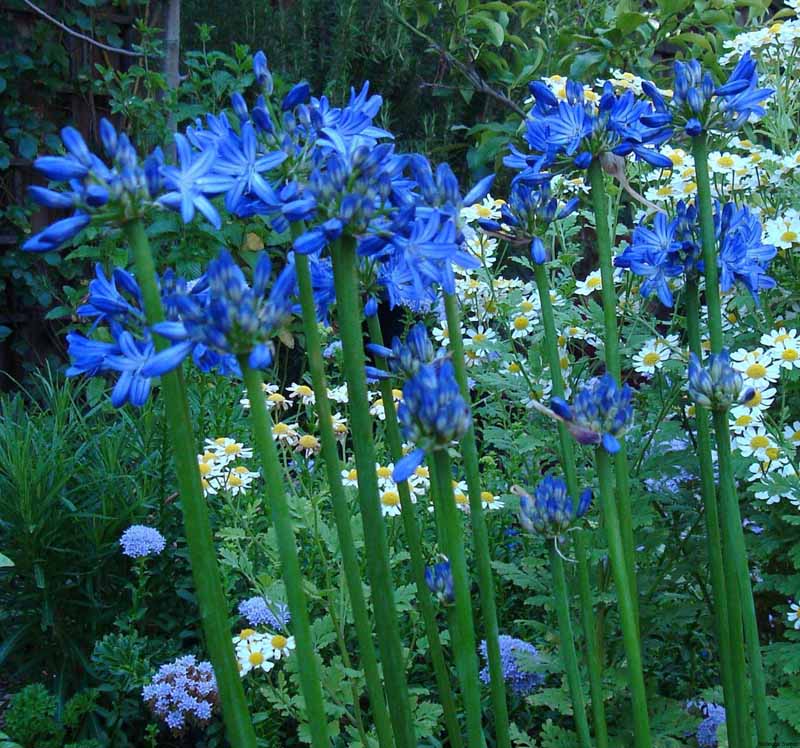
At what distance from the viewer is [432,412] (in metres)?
0.86

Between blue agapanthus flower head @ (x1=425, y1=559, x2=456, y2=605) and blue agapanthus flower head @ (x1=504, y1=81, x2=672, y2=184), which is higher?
blue agapanthus flower head @ (x1=504, y1=81, x2=672, y2=184)

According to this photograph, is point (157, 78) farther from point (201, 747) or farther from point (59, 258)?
point (201, 747)

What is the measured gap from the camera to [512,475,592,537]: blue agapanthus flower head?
3.64 feet

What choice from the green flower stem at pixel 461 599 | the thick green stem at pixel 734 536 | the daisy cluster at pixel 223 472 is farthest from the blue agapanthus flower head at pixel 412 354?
the daisy cluster at pixel 223 472

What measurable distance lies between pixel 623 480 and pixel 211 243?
10.3 ft

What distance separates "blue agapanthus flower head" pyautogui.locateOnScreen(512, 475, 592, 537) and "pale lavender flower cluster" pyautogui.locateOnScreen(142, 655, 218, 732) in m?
1.32

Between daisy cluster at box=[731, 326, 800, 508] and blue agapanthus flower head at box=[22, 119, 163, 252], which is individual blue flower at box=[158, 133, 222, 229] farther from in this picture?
daisy cluster at box=[731, 326, 800, 508]

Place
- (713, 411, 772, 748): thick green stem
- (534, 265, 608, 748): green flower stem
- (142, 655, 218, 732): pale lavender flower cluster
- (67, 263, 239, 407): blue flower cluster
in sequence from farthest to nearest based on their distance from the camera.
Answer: (142, 655, 218, 732): pale lavender flower cluster → (534, 265, 608, 748): green flower stem → (713, 411, 772, 748): thick green stem → (67, 263, 239, 407): blue flower cluster

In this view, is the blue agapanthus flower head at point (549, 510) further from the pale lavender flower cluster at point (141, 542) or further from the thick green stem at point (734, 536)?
the pale lavender flower cluster at point (141, 542)

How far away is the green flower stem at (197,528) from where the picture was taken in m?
0.83

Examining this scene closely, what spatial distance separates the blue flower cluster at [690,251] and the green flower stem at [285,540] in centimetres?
68

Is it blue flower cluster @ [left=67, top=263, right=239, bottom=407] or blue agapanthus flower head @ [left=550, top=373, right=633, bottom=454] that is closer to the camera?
blue flower cluster @ [left=67, top=263, right=239, bottom=407]

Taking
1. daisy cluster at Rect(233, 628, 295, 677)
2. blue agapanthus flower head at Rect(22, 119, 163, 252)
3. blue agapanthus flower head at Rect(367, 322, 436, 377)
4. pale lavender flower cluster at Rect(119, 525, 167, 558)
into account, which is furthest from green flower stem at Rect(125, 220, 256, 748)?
pale lavender flower cluster at Rect(119, 525, 167, 558)

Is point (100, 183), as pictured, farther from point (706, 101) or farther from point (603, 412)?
point (706, 101)
